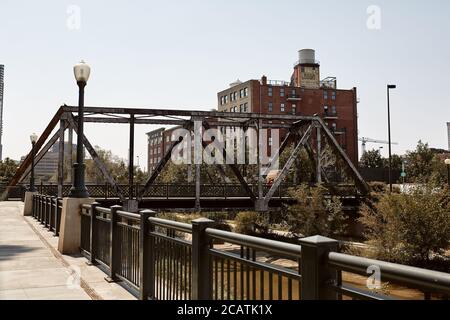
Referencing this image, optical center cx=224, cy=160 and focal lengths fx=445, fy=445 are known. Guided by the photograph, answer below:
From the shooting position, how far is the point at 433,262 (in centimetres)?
2583

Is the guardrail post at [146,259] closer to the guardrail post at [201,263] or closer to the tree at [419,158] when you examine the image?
the guardrail post at [201,263]

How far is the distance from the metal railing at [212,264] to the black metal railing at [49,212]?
15.5 feet

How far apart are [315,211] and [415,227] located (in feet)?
30.8

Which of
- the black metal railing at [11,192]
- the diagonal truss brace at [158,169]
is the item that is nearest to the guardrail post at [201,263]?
the diagonal truss brace at [158,169]

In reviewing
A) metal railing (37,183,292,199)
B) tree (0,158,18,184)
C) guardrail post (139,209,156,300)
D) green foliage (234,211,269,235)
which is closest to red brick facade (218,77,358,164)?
green foliage (234,211,269,235)

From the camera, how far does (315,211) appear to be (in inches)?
1344

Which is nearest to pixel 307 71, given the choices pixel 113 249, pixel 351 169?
pixel 351 169

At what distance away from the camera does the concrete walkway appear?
6.53 m

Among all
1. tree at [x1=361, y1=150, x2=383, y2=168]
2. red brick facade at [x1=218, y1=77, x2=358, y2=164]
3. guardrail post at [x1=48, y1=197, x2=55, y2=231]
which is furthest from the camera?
tree at [x1=361, y1=150, x2=383, y2=168]

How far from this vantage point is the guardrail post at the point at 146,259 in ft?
19.7

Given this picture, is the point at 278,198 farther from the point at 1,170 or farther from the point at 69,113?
the point at 1,170

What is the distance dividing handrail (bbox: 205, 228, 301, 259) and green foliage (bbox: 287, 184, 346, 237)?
99.4 feet

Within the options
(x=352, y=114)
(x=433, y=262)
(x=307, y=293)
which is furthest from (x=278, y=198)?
(x=352, y=114)

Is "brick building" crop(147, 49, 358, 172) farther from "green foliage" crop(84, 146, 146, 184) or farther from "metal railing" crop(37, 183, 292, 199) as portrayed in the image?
"metal railing" crop(37, 183, 292, 199)
